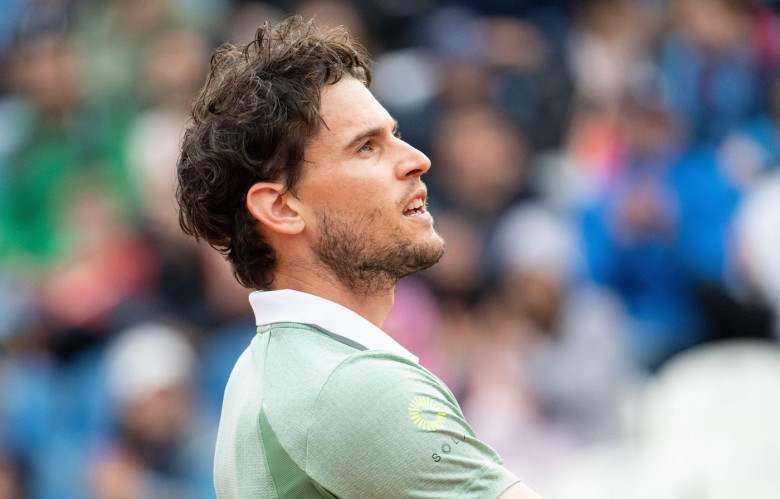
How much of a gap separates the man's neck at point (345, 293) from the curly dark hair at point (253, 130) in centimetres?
7

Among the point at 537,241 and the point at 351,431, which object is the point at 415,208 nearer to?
the point at 351,431

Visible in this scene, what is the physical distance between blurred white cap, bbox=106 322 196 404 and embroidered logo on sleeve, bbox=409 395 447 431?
4.12 m

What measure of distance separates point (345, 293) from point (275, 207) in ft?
0.76

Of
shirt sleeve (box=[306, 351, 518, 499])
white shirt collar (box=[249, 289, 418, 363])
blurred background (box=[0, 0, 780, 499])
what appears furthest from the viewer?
blurred background (box=[0, 0, 780, 499])

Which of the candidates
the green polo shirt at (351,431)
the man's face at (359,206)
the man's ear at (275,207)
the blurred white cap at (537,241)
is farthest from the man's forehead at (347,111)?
the blurred white cap at (537,241)

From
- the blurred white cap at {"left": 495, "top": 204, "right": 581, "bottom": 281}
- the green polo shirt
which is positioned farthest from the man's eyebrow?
the blurred white cap at {"left": 495, "top": 204, "right": 581, "bottom": 281}

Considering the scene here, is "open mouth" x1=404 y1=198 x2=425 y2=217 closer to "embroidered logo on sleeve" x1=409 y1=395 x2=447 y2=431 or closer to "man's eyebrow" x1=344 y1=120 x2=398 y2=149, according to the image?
"man's eyebrow" x1=344 y1=120 x2=398 y2=149

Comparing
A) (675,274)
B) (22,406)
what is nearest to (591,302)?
(675,274)

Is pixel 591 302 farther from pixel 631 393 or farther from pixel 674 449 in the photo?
pixel 674 449

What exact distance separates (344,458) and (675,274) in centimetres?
446

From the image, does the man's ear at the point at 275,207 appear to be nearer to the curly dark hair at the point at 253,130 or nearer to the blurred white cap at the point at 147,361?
the curly dark hair at the point at 253,130

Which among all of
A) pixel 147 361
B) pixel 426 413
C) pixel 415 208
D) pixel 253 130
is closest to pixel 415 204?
pixel 415 208

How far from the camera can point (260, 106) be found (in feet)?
7.66

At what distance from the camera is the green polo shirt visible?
6.27 feet
